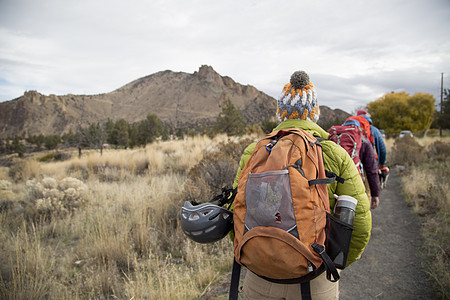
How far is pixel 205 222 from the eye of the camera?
1.48 meters

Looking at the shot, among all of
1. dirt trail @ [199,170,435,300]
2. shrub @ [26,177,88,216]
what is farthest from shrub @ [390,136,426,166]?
shrub @ [26,177,88,216]

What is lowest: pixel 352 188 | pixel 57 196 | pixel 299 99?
pixel 57 196

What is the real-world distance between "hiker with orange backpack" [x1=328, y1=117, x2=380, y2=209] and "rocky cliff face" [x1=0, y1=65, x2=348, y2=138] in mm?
47957

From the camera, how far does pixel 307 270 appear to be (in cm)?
120

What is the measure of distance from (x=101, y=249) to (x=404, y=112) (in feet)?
125

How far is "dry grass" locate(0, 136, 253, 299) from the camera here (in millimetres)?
2764

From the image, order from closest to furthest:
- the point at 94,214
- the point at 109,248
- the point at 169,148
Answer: the point at 109,248, the point at 94,214, the point at 169,148

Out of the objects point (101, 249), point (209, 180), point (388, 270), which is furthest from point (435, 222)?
point (101, 249)

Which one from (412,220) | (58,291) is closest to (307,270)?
(58,291)

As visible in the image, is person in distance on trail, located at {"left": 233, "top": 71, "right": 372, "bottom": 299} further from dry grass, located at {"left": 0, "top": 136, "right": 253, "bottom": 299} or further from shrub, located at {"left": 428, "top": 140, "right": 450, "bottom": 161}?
shrub, located at {"left": 428, "top": 140, "right": 450, "bottom": 161}

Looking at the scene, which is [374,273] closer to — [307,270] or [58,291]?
[307,270]

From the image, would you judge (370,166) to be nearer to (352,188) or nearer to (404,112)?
(352,188)

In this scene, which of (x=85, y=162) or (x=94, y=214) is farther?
(x=85, y=162)

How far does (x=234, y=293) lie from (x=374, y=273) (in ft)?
10.2
